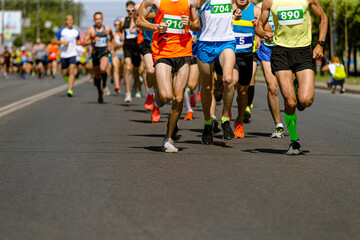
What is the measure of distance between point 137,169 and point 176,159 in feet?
2.99

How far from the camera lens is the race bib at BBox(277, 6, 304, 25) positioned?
9.39 m

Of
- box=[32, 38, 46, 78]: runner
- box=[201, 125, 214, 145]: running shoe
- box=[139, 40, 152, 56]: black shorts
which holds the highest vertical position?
box=[139, 40, 152, 56]: black shorts

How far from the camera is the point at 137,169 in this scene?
318 inches

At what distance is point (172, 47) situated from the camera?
9906 millimetres

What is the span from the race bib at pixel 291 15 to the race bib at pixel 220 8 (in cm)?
105

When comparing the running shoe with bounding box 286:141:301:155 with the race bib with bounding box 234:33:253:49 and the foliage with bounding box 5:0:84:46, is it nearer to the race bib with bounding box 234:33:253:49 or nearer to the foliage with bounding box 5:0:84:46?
the race bib with bounding box 234:33:253:49

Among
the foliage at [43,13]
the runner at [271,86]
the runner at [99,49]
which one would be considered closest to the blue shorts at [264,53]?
the runner at [271,86]

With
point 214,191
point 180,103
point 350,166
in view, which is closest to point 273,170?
point 350,166

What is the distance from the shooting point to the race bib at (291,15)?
9.39 metres

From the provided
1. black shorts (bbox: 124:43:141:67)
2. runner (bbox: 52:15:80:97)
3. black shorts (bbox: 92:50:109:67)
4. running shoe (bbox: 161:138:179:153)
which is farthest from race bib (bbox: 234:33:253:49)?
runner (bbox: 52:15:80:97)

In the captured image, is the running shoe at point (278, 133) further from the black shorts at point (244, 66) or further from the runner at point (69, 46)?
the runner at point (69, 46)

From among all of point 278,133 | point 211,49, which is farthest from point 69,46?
point 211,49

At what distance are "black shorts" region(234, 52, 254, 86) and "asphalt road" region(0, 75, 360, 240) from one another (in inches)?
32.0

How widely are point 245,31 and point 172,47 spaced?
1741 mm
